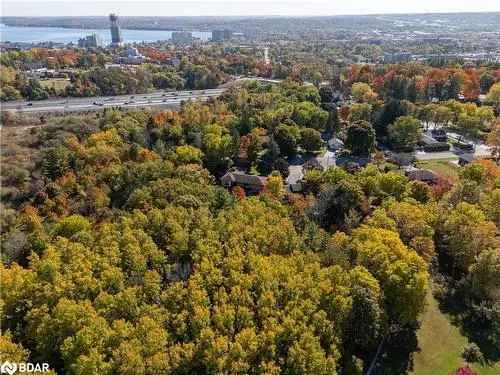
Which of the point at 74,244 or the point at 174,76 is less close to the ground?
the point at 174,76

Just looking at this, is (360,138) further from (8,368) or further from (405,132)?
Result: (8,368)

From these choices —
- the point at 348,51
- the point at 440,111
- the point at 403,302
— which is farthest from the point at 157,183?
the point at 348,51

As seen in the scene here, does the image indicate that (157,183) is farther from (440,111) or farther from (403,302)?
(440,111)

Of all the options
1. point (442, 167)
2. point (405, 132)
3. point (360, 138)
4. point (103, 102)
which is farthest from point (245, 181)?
point (103, 102)

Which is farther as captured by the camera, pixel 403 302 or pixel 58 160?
pixel 58 160

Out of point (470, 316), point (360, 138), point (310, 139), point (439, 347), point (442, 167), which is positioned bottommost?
point (439, 347)
